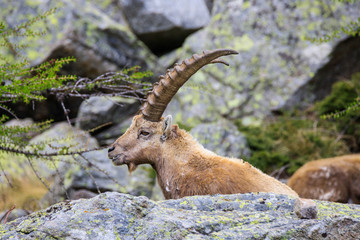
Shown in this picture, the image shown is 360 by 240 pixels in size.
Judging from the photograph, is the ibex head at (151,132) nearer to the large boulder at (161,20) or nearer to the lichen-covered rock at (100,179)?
the lichen-covered rock at (100,179)

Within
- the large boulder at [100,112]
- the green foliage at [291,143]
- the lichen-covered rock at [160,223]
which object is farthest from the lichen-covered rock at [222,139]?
the lichen-covered rock at [160,223]

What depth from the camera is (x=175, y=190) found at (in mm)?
6520

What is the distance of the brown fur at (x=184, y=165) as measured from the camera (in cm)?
602

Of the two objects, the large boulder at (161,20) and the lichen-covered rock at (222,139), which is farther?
the large boulder at (161,20)

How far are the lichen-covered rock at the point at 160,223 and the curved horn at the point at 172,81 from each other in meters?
3.16

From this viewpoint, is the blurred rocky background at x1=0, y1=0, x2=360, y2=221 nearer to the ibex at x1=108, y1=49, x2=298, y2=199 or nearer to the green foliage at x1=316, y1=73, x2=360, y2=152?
the green foliage at x1=316, y1=73, x2=360, y2=152

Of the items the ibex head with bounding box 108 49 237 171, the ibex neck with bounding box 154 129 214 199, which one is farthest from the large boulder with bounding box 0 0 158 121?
the ibex neck with bounding box 154 129 214 199

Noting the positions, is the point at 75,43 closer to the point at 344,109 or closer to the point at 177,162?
the point at 177,162

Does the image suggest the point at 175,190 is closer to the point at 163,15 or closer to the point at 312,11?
the point at 163,15

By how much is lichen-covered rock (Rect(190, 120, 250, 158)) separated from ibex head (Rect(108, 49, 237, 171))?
15.2 feet

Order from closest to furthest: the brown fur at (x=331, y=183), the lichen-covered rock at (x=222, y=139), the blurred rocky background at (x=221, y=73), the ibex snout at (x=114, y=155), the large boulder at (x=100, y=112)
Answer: the ibex snout at (x=114, y=155) < the brown fur at (x=331, y=183) < the lichen-covered rock at (x=222, y=139) < the blurred rocky background at (x=221, y=73) < the large boulder at (x=100, y=112)

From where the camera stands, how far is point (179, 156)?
22.5 feet

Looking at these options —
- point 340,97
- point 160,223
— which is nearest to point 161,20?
point 340,97

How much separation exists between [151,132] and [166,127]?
0.31 m
